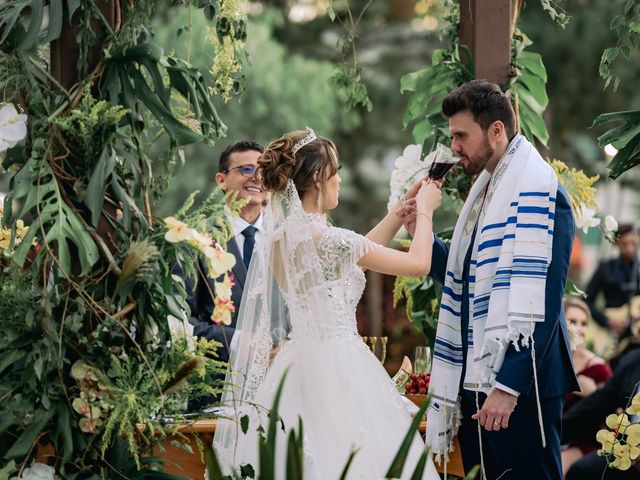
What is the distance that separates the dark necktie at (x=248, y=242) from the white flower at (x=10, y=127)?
2056 mm

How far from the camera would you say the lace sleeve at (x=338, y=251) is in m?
3.95

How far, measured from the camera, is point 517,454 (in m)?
3.77

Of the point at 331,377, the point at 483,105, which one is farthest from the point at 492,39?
the point at 331,377

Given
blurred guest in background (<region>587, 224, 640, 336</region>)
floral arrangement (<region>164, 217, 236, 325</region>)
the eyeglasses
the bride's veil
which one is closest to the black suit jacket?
the eyeglasses

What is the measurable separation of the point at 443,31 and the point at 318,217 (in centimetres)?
152

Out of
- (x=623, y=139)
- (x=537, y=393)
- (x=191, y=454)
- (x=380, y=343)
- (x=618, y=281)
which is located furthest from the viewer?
(x=618, y=281)

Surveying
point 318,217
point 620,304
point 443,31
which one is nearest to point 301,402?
point 318,217

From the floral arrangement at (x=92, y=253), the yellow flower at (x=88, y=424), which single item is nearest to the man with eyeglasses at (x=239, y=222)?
the floral arrangement at (x=92, y=253)

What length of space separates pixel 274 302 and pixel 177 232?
0.98 m

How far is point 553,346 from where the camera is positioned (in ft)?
12.4

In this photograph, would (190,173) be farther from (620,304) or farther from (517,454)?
(517,454)

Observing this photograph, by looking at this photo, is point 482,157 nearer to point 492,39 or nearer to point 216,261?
→ point 492,39

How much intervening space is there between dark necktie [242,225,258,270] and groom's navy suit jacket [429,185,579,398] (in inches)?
71.7

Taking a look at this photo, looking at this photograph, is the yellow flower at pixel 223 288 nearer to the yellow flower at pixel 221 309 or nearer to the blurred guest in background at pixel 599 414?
the yellow flower at pixel 221 309
